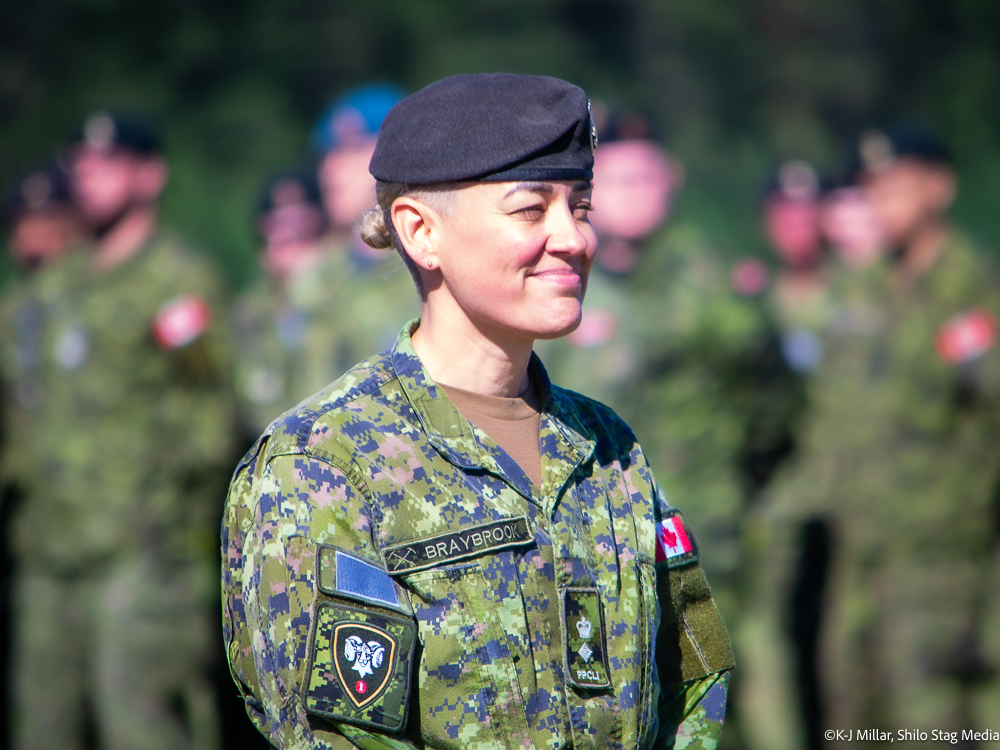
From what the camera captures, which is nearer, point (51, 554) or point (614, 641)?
point (614, 641)

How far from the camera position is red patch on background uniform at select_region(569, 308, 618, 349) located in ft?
16.5

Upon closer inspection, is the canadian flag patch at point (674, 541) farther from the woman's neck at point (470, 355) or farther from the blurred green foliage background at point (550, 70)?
the blurred green foliage background at point (550, 70)

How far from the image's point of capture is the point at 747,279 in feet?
19.5

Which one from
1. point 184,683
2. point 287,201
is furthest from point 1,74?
point 184,683

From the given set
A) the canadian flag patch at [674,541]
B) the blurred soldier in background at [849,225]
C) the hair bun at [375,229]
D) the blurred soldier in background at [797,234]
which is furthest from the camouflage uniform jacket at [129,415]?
the blurred soldier in background at [849,225]

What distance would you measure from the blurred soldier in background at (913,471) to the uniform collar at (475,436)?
359 centimetres

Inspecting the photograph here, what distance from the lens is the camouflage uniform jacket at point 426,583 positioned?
1547mm

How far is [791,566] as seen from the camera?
5961 millimetres

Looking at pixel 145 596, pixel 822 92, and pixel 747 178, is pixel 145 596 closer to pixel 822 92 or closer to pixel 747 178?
pixel 747 178

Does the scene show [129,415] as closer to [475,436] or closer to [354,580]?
[475,436]

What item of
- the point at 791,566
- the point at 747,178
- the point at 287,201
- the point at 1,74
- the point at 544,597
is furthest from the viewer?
the point at 747,178

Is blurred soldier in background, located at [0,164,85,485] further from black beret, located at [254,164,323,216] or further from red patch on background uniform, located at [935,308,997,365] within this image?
red patch on background uniform, located at [935,308,997,365]

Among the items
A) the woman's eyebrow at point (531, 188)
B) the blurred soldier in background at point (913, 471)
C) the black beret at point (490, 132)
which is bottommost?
the blurred soldier in background at point (913, 471)

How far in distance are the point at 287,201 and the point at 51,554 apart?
3.17 m
